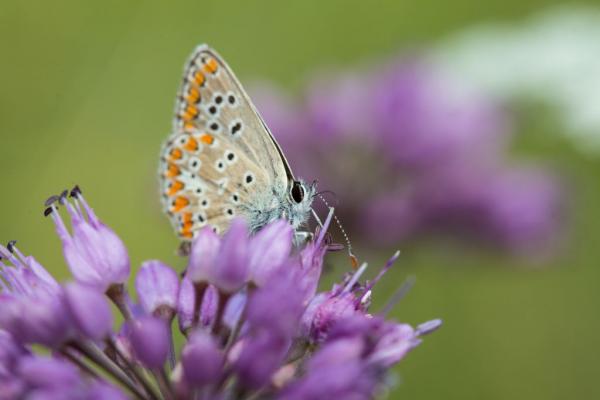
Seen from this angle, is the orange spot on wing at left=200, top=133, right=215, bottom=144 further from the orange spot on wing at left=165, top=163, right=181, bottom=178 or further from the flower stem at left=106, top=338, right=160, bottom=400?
the flower stem at left=106, top=338, right=160, bottom=400

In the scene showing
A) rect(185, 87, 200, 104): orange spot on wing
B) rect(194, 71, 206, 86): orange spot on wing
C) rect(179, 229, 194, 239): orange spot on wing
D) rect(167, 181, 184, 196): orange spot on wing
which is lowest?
rect(179, 229, 194, 239): orange spot on wing

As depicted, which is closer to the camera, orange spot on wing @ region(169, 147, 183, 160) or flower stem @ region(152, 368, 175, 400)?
flower stem @ region(152, 368, 175, 400)

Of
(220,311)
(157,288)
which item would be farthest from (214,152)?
(220,311)

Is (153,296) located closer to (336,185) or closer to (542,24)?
(336,185)

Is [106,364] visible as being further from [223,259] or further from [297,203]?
[297,203]

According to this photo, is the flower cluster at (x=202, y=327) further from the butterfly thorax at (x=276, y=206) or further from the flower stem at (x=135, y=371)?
the butterfly thorax at (x=276, y=206)

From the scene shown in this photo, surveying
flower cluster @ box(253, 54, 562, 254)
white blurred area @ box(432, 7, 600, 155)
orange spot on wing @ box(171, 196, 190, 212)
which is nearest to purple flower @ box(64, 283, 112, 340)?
orange spot on wing @ box(171, 196, 190, 212)
